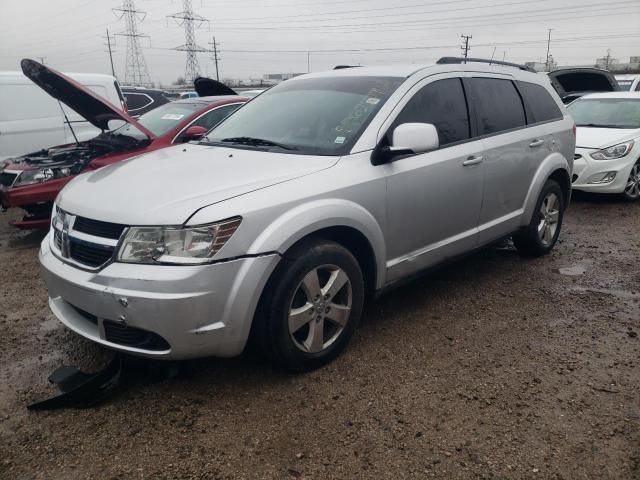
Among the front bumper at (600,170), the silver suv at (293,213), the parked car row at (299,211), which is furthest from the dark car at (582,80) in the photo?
the silver suv at (293,213)

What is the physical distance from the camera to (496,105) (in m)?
4.23

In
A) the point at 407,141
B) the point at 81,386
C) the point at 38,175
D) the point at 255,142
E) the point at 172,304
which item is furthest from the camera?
the point at 38,175

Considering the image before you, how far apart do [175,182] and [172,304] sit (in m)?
0.73

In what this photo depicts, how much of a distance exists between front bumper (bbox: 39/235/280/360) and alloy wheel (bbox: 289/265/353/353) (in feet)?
0.99

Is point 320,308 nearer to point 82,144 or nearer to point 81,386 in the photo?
point 81,386

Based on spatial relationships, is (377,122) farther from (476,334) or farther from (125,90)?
(125,90)

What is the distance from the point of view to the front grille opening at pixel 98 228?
2.59 m

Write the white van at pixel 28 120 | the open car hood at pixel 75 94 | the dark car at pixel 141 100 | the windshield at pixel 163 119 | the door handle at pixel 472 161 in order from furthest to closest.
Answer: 1. the dark car at pixel 141 100
2. the white van at pixel 28 120
3. the windshield at pixel 163 119
4. the open car hood at pixel 75 94
5. the door handle at pixel 472 161

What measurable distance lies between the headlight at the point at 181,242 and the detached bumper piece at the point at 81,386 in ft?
2.54

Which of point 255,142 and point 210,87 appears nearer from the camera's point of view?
point 255,142

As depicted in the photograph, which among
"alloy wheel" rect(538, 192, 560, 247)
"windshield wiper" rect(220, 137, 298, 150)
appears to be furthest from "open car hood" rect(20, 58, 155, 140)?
"alloy wheel" rect(538, 192, 560, 247)

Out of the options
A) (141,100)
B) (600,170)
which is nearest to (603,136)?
(600,170)

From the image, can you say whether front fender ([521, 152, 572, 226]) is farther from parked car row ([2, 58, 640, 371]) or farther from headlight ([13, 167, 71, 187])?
headlight ([13, 167, 71, 187])

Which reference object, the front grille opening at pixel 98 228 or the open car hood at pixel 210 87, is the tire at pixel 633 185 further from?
the front grille opening at pixel 98 228
